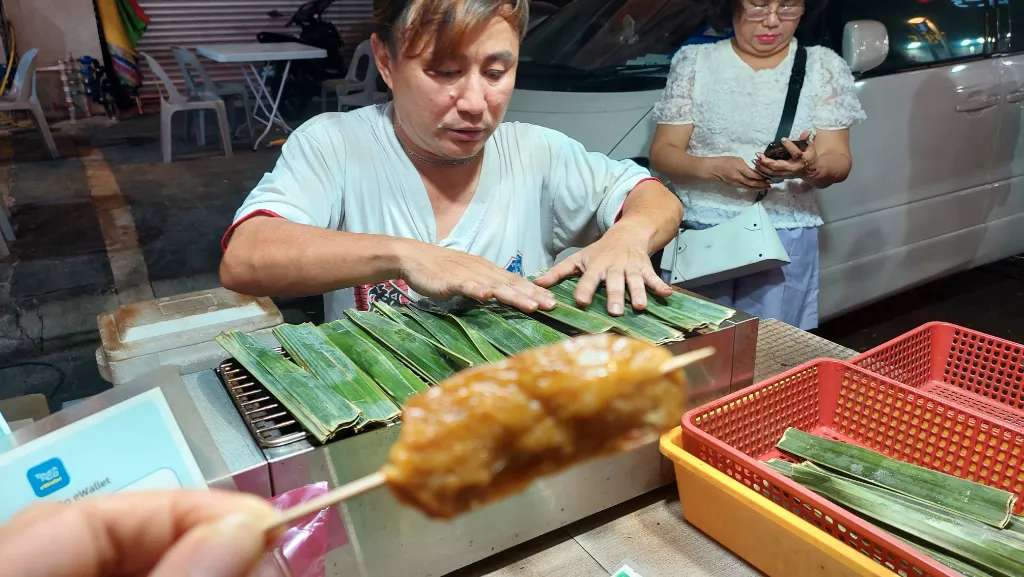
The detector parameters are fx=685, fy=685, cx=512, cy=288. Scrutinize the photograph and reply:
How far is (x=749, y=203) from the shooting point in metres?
2.69

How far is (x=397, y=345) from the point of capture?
3.91ft

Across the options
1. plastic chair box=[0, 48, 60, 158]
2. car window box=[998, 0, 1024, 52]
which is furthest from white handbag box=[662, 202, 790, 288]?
car window box=[998, 0, 1024, 52]

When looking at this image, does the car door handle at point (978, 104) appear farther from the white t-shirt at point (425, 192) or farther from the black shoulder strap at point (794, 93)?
the white t-shirt at point (425, 192)

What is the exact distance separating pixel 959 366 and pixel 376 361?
1488mm

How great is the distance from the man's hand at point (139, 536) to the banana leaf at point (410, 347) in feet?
1.56

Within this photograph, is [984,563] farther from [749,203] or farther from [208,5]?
[208,5]

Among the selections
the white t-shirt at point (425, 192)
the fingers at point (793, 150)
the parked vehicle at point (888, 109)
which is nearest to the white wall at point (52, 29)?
the white t-shirt at point (425, 192)

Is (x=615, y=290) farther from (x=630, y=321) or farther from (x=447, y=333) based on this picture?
(x=447, y=333)

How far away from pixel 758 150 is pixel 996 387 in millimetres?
1288

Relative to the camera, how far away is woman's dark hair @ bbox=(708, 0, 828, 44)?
2707mm

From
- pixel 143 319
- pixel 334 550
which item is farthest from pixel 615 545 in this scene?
pixel 143 319

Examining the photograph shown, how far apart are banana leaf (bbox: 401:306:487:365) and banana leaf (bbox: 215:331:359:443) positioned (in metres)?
0.24

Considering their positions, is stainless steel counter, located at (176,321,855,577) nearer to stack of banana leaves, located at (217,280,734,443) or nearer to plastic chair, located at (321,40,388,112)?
stack of banana leaves, located at (217,280,734,443)

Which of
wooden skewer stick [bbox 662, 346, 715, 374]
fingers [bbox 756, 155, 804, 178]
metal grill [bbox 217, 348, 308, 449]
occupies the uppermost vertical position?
wooden skewer stick [bbox 662, 346, 715, 374]
